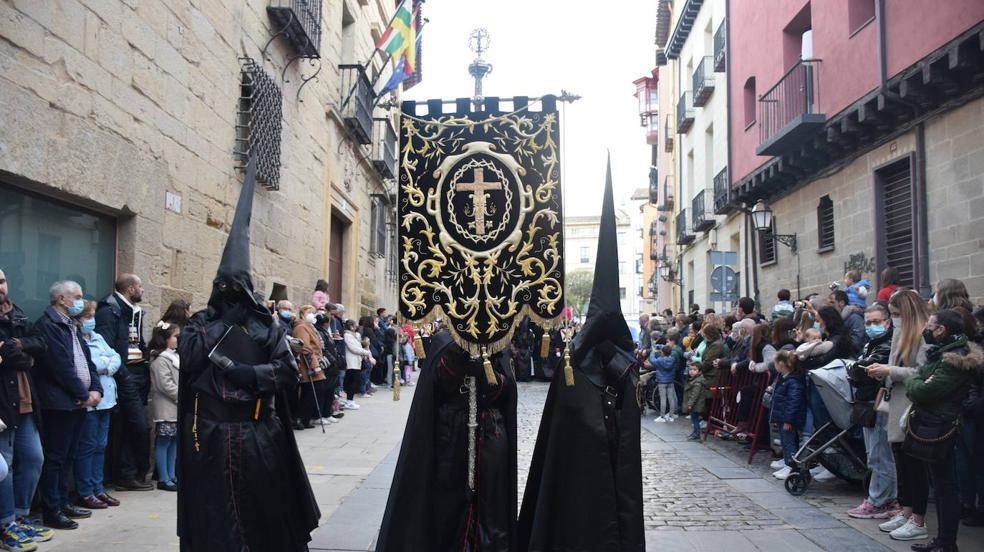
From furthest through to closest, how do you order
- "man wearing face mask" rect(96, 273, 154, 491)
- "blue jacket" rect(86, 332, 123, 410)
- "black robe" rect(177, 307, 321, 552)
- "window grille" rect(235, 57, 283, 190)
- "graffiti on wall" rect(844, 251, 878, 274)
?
1. "graffiti on wall" rect(844, 251, 878, 274)
2. "window grille" rect(235, 57, 283, 190)
3. "man wearing face mask" rect(96, 273, 154, 491)
4. "blue jacket" rect(86, 332, 123, 410)
5. "black robe" rect(177, 307, 321, 552)

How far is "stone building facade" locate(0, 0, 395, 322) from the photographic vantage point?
5914 mm

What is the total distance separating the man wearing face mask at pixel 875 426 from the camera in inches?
245

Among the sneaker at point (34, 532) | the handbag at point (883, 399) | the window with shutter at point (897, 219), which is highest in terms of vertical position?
the window with shutter at point (897, 219)

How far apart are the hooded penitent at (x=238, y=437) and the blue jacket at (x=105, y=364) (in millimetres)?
1867

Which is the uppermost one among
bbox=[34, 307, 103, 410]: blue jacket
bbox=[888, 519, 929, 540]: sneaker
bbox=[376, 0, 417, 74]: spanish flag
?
bbox=[376, 0, 417, 74]: spanish flag

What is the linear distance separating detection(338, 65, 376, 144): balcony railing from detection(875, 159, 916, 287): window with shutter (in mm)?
9526

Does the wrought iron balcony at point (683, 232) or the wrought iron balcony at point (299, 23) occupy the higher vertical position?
the wrought iron balcony at point (299, 23)

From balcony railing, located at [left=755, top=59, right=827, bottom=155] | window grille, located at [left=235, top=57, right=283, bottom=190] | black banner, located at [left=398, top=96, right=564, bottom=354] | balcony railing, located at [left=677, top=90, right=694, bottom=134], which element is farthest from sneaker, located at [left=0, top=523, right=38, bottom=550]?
balcony railing, located at [left=677, top=90, right=694, bottom=134]

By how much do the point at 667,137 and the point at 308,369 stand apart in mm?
24206

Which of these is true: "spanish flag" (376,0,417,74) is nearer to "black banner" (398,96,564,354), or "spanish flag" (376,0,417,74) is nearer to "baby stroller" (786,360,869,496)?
"baby stroller" (786,360,869,496)

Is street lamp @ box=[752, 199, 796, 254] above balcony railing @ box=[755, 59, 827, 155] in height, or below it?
below

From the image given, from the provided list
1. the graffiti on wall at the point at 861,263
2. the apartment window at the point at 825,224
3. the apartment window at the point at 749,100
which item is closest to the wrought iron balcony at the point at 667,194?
the apartment window at the point at 749,100

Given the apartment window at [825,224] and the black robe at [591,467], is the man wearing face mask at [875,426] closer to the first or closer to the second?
the black robe at [591,467]

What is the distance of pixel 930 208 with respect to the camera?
981 centimetres
